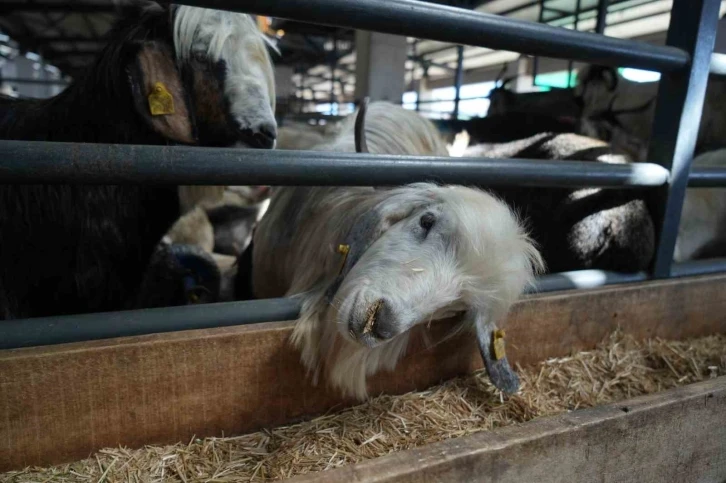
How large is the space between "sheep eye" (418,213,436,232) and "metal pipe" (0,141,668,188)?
12 cm

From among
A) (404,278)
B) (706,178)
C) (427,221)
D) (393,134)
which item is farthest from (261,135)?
(706,178)

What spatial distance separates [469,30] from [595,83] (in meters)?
4.43

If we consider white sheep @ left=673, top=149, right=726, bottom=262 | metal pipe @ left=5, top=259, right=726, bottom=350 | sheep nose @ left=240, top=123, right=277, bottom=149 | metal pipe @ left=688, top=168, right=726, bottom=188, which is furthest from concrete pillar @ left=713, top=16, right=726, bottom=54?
metal pipe @ left=5, top=259, right=726, bottom=350

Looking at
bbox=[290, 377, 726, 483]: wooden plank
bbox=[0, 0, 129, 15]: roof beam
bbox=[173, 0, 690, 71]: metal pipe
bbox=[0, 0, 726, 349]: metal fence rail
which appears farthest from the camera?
bbox=[0, 0, 129, 15]: roof beam

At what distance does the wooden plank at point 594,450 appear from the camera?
3.26 feet

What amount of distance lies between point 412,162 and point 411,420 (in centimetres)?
74

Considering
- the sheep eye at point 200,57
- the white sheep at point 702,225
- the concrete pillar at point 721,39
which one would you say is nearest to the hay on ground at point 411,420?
the white sheep at point 702,225

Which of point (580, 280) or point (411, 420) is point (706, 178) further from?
point (411, 420)

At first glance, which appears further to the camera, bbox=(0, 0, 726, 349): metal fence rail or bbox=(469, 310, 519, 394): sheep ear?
bbox=(469, 310, 519, 394): sheep ear

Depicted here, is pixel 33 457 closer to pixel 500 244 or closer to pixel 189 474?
pixel 189 474

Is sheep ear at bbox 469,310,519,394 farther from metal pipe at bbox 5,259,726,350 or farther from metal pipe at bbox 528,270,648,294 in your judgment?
metal pipe at bbox 5,259,726,350

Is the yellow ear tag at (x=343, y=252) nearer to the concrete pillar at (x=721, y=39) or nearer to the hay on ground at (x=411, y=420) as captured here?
the hay on ground at (x=411, y=420)

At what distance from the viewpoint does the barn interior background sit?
7.63 meters

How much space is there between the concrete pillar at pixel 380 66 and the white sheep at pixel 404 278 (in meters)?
6.47
